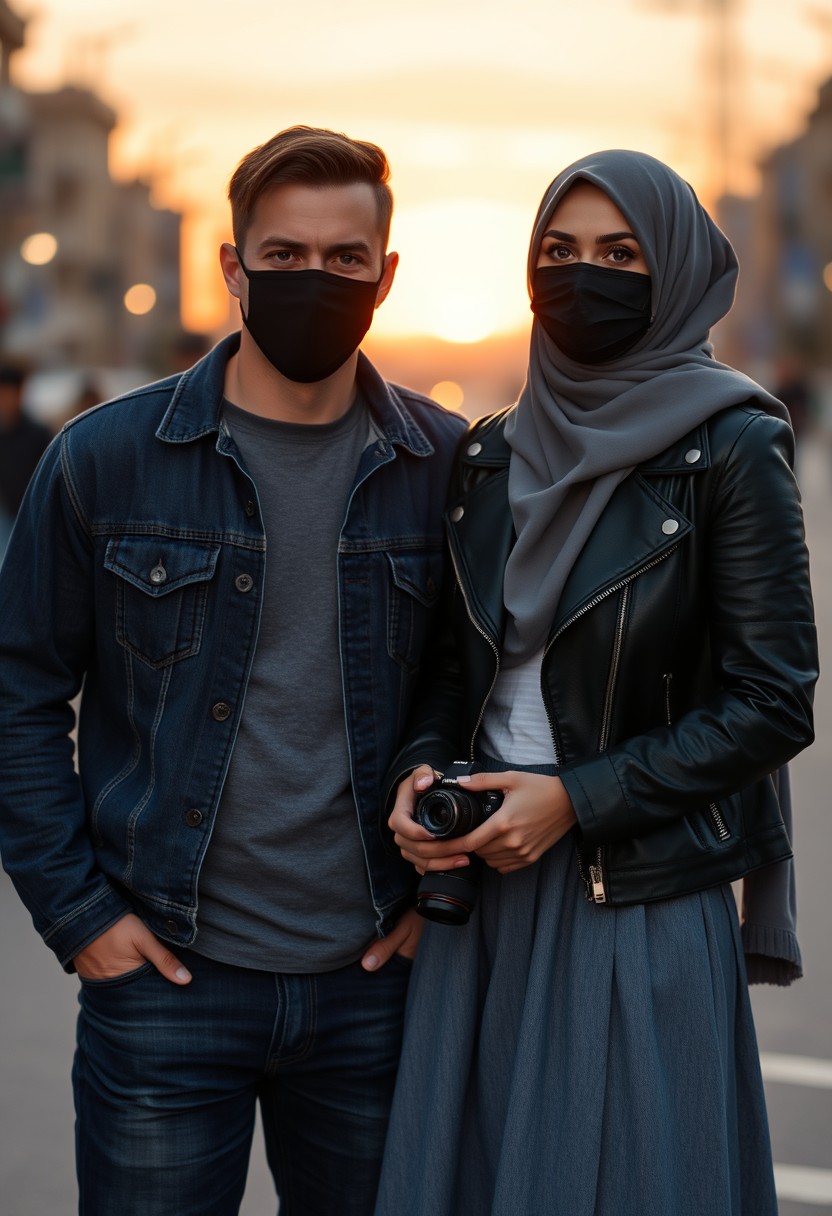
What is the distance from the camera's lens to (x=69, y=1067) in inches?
191

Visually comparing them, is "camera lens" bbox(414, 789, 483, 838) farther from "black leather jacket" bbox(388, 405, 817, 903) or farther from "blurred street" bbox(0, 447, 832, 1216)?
"blurred street" bbox(0, 447, 832, 1216)

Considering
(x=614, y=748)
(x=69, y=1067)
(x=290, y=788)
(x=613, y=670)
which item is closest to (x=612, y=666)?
(x=613, y=670)

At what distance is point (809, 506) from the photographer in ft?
83.0

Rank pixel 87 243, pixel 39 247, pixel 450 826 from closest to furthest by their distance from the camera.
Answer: pixel 450 826 → pixel 39 247 → pixel 87 243

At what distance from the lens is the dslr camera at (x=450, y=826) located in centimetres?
241

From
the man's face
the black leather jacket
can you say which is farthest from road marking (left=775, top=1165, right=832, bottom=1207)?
the man's face

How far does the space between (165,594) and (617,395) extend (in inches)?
32.8

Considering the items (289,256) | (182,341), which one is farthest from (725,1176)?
(182,341)

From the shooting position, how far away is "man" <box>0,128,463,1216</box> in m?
2.64

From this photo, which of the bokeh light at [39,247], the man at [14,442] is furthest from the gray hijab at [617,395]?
the bokeh light at [39,247]

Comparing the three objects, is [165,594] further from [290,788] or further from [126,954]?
[126,954]

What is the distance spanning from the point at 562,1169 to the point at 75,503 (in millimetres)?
1363

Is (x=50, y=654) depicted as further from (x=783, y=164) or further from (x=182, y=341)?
(x=783, y=164)

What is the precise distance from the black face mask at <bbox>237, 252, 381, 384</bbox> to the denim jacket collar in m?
0.12
